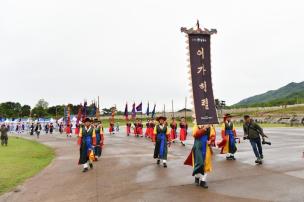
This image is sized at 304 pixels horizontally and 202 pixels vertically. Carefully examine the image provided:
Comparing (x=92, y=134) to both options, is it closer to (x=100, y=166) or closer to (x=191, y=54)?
(x=100, y=166)

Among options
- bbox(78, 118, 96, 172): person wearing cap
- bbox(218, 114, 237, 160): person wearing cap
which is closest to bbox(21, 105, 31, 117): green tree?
bbox(78, 118, 96, 172): person wearing cap

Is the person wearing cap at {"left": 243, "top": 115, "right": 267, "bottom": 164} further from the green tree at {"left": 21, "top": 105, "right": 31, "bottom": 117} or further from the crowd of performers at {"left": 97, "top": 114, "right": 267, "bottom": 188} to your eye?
the green tree at {"left": 21, "top": 105, "right": 31, "bottom": 117}

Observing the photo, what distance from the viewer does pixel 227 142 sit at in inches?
590

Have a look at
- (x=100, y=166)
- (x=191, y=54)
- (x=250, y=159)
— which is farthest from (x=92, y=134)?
(x=250, y=159)

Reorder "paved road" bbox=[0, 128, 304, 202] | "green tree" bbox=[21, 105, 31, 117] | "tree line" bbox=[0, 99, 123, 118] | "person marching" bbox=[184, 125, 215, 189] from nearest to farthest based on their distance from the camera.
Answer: "paved road" bbox=[0, 128, 304, 202] < "person marching" bbox=[184, 125, 215, 189] < "tree line" bbox=[0, 99, 123, 118] < "green tree" bbox=[21, 105, 31, 117]

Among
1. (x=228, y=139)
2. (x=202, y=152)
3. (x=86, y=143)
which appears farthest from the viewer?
(x=228, y=139)

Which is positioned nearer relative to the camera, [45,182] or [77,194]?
[77,194]

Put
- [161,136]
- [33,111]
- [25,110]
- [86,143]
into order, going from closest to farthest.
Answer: [86,143]
[161,136]
[33,111]
[25,110]

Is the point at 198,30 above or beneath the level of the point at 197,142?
above

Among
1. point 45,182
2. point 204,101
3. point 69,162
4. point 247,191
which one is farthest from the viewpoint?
point 69,162

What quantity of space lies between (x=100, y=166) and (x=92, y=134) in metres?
1.66

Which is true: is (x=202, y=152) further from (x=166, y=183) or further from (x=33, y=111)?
(x=33, y=111)

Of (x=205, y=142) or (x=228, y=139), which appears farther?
(x=228, y=139)

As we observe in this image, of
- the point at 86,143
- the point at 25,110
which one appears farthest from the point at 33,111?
the point at 86,143
